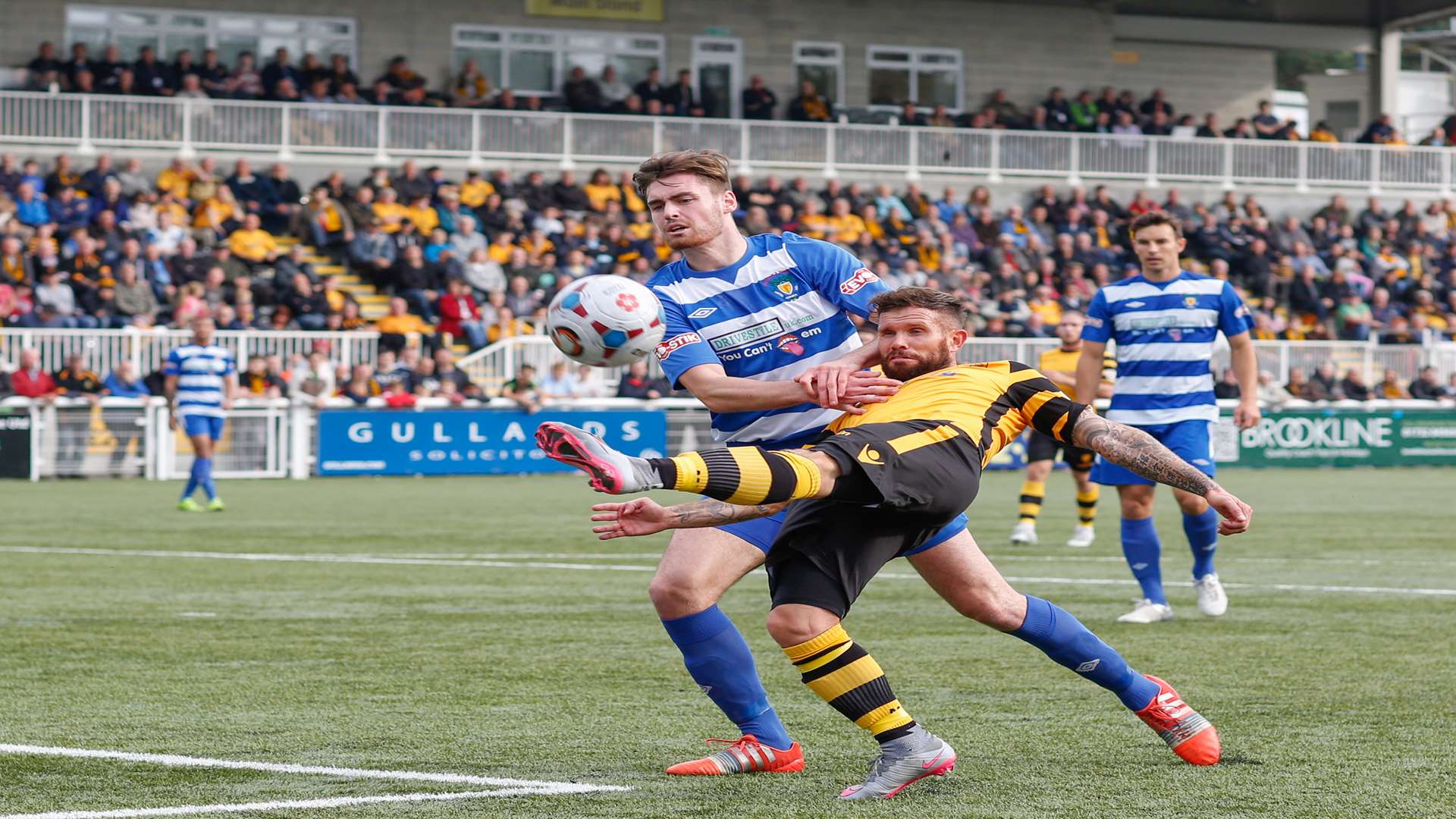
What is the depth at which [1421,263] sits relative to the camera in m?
36.5

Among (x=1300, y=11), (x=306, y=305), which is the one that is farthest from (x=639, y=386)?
(x=1300, y=11)

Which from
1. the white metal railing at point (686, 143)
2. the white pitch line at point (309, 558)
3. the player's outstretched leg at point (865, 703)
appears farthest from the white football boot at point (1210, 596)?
the white metal railing at point (686, 143)

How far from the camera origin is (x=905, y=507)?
16.2 feet

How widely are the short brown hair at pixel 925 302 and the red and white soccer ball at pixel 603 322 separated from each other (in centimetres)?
67

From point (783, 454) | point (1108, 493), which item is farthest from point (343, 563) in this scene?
point (1108, 493)

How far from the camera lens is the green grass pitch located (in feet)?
17.0

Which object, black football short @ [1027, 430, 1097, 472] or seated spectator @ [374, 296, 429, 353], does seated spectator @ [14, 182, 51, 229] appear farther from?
black football short @ [1027, 430, 1097, 472]

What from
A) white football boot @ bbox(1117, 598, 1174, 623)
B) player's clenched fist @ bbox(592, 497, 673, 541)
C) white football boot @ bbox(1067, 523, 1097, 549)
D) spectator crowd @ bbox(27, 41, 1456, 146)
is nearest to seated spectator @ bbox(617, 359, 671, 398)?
spectator crowd @ bbox(27, 41, 1456, 146)

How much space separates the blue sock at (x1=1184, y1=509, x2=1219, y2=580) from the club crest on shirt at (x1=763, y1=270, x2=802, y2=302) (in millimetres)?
4467

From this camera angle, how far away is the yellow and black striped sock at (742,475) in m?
4.50

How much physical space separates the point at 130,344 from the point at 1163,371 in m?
17.9

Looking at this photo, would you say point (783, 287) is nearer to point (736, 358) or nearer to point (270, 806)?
point (736, 358)

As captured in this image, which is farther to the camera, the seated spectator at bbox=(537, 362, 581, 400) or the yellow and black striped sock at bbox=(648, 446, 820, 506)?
the seated spectator at bbox=(537, 362, 581, 400)

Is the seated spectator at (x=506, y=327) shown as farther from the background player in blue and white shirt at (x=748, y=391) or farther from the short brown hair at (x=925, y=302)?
the short brown hair at (x=925, y=302)
